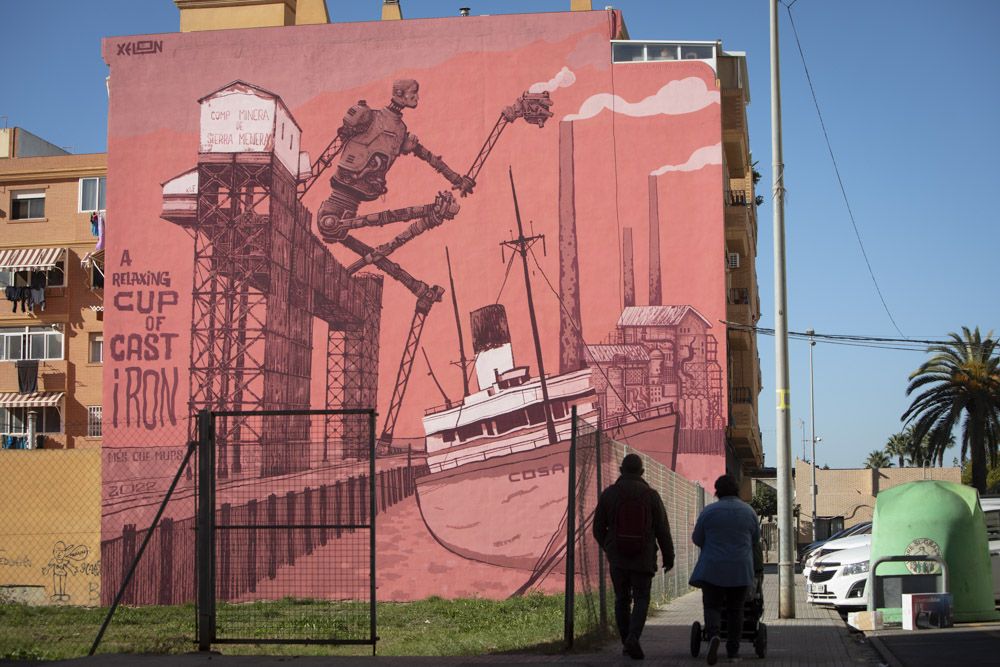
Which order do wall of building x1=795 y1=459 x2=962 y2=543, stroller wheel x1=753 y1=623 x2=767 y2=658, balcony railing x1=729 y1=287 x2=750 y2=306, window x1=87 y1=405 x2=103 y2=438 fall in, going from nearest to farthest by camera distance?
stroller wheel x1=753 y1=623 x2=767 y2=658 → balcony railing x1=729 y1=287 x2=750 y2=306 → window x1=87 y1=405 x2=103 y2=438 → wall of building x1=795 y1=459 x2=962 y2=543

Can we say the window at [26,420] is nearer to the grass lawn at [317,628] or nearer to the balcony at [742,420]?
the grass lawn at [317,628]

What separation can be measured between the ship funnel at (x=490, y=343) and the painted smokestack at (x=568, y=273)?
1.47 meters

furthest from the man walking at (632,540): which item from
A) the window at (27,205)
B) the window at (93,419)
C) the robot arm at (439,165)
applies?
the window at (27,205)

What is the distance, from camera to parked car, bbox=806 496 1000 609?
1812 cm

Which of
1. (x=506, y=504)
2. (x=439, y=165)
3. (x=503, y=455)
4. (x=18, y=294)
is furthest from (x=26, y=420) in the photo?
(x=506, y=504)

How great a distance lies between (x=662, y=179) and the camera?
32.4m

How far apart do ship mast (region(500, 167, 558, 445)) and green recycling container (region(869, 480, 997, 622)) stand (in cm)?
1692

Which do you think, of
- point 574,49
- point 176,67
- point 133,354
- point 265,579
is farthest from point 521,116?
point 265,579

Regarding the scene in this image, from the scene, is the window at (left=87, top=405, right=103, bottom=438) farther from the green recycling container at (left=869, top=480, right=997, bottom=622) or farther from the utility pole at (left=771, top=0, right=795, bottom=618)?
the green recycling container at (left=869, top=480, right=997, bottom=622)

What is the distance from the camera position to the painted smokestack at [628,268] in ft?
105

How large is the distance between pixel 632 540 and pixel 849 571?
29.5 ft

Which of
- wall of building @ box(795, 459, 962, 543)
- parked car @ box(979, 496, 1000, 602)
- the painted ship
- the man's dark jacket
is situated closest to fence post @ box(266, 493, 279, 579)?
the painted ship

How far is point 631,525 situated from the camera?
10.5m

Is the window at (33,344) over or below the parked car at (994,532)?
over
